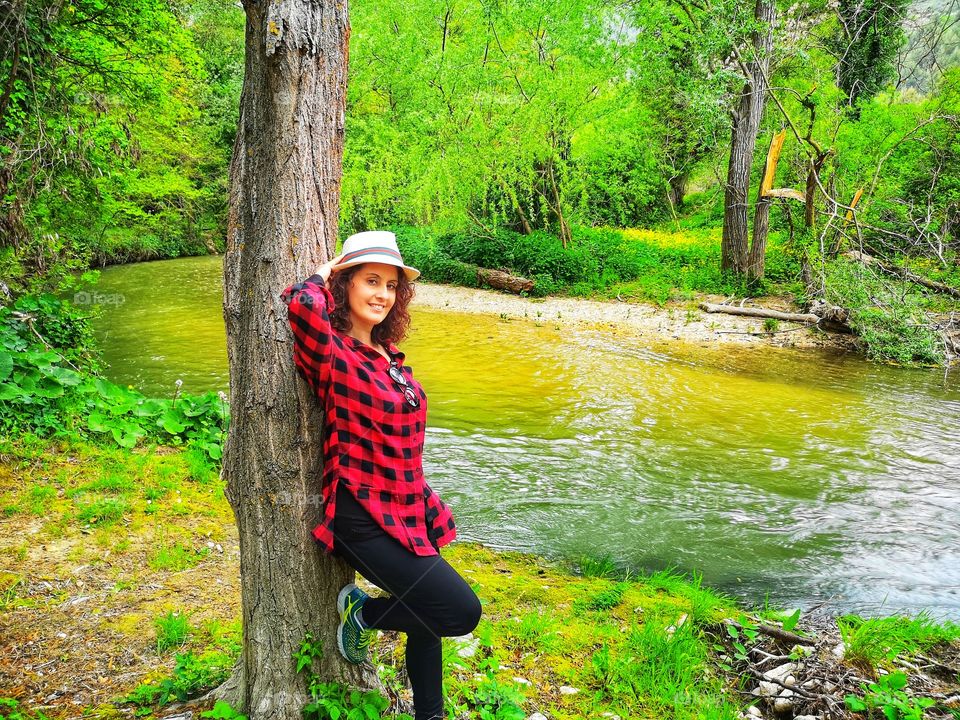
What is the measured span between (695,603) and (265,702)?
8.53ft

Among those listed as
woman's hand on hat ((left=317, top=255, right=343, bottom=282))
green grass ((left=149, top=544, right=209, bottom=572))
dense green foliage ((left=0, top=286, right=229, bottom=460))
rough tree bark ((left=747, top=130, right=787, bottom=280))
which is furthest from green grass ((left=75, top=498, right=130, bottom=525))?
rough tree bark ((left=747, top=130, right=787, bottom=280))

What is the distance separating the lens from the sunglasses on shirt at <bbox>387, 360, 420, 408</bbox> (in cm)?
239

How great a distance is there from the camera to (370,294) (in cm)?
246

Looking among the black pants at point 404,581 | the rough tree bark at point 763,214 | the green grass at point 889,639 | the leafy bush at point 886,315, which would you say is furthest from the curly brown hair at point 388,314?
the rough tree bark at point 763,214

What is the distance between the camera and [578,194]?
59.0 feet

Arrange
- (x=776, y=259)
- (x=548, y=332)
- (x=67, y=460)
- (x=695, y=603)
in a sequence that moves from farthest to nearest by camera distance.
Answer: (x=776, y=259) → (x=548, y=332) → (x=67, y=460) → (x=695, y=603)

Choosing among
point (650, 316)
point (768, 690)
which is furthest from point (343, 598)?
point (650, 316)

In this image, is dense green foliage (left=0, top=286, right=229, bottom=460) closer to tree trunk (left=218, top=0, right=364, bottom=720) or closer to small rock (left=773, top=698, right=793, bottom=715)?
tree trunk (left=218, top=0, right=364, bottom=720)

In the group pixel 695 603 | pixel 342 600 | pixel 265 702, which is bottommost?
pixel 695 603

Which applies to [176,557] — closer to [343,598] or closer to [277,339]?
[343,598]

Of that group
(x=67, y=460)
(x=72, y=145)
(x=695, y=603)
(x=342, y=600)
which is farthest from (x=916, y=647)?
(x=72, y=145)

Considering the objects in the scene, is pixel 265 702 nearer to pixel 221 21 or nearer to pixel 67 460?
pixel 67 460

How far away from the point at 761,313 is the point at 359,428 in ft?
42.6

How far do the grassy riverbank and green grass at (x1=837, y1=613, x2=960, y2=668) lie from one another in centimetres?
1
